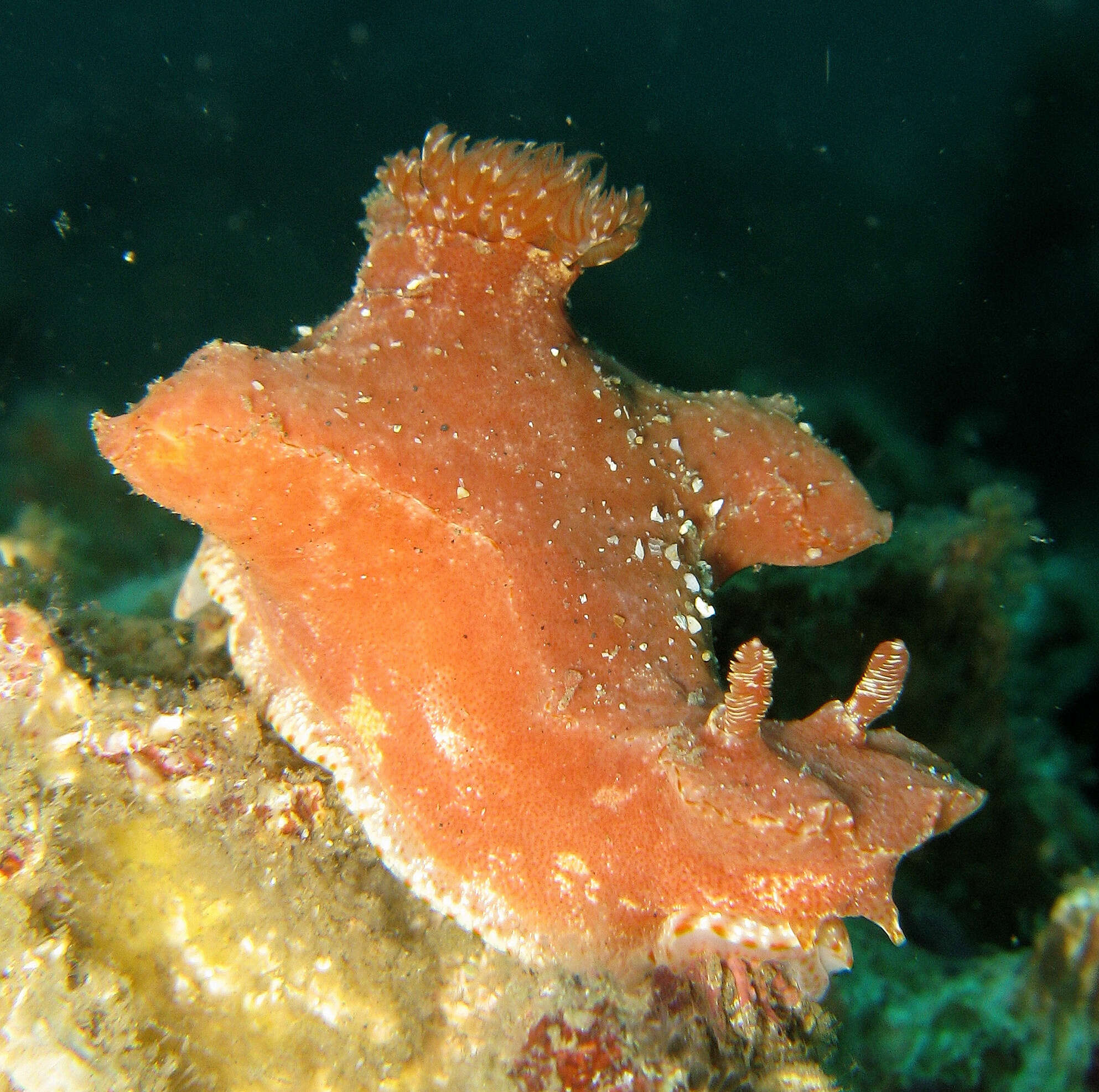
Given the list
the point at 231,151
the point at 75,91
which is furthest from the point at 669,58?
the point at 75,91

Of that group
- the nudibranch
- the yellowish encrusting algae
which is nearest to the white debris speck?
the yellowish encrusting algae

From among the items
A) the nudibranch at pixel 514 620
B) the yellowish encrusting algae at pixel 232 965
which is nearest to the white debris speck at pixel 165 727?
the yellowish encrusting algae at pixel 232 965

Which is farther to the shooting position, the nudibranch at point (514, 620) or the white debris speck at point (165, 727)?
the white debris speck at point (165, 727)

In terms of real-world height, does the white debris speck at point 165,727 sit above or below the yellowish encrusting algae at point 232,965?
above

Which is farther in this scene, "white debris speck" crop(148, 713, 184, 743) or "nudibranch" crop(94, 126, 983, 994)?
"white debris speck" crop(148, 713, 184, 743)

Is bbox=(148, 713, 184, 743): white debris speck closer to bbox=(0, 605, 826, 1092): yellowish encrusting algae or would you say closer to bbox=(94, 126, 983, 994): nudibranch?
bbox=(0, 605, 826, 1092): yellowish encrusting algae

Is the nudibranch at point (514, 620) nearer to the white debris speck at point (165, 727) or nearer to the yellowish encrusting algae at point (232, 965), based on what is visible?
the yellowish encrusting algae at point (232, 965)

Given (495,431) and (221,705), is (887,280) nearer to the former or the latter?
(495,431)

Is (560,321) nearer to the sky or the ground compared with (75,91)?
nearer to the ground
